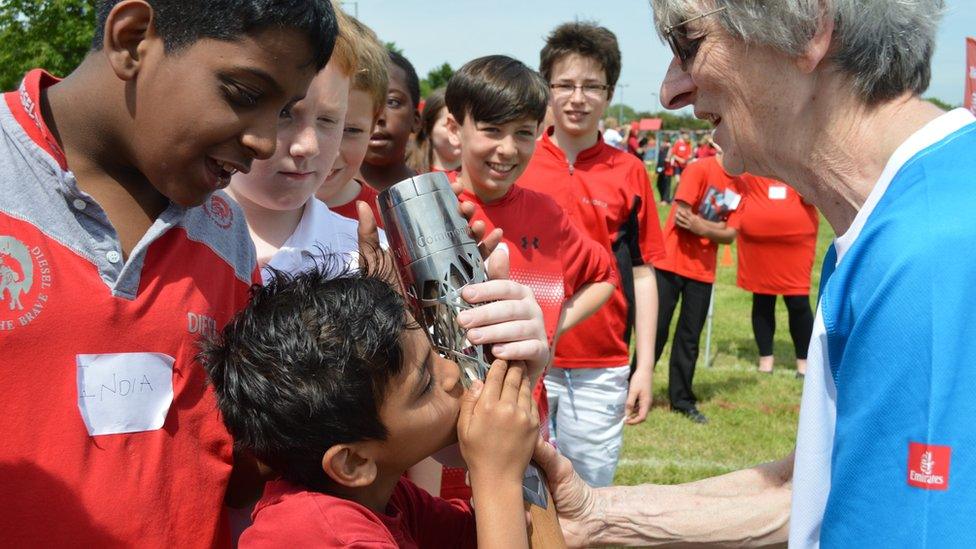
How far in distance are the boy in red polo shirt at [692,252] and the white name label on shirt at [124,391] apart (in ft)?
21.1

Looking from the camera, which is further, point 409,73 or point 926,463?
point 409,73

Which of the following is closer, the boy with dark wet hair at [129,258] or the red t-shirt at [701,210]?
the boy with dark wet hair at [129,258]

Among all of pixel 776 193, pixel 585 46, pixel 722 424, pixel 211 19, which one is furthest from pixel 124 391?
pixel 776 193

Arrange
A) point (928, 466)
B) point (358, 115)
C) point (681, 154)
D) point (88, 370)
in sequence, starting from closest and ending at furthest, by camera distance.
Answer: point (928, 466)
point (88, 370)
point (358, 115)
point (681, 154)

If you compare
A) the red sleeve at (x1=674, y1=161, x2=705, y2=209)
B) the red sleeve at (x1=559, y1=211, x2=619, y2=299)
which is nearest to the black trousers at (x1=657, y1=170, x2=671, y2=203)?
the red sleeve at (x1=674, y1=161, x2=705, y2=209)

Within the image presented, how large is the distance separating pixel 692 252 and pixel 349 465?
646 cm

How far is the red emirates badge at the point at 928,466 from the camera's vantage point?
4.40 ft

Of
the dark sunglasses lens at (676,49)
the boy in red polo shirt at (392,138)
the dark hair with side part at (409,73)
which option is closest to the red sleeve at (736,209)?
the dark hair with side part at (409,73)

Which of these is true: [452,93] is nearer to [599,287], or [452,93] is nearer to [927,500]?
[599,287]

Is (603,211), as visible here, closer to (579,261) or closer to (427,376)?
(579,261)

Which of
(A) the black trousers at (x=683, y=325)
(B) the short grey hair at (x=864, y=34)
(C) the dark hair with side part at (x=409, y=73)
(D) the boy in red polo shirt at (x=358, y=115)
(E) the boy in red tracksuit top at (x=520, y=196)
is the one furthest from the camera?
(A) the black trousers at (x=683, y=325)

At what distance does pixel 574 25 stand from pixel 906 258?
4.21 meters

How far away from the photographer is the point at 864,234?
152cm

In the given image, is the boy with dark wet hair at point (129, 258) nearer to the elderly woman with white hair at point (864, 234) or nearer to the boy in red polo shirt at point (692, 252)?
the elderly woman with white hair at point (864, 234)
